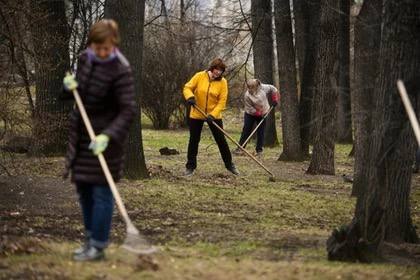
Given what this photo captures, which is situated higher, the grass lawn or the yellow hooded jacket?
the yellow hooded jacket

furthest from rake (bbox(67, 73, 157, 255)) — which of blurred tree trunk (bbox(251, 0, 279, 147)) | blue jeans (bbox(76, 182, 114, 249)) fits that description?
blurred tree trunk (bbox(251, 0, 279, 147))

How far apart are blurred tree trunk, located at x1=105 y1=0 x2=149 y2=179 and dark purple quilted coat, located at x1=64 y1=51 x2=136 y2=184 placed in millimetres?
4876

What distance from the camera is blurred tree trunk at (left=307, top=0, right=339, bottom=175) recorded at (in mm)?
13023

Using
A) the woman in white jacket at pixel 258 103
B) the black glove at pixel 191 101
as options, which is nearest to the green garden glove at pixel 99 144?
the black glove at pixel 191 101

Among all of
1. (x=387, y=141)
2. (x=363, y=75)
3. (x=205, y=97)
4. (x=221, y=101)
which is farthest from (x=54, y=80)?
(x=387, y=141)

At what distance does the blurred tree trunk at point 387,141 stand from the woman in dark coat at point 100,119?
2.06 metres

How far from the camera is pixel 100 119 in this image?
17.9 ft

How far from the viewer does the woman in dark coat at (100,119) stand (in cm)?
526

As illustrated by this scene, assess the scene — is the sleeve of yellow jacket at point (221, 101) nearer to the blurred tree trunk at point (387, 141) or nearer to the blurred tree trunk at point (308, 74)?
the blurred tree trunk at point (308, 74)

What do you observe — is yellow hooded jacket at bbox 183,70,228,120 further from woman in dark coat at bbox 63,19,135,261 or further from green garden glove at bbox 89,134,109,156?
green garden glove at bbox 89,134,109,156

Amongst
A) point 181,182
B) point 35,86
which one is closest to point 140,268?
point 181,182

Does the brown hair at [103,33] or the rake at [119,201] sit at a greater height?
the brown hair at [103,33]

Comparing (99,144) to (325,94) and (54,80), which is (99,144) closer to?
(54,80)

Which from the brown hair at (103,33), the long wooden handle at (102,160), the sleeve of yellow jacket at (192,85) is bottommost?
the long wooden handle at (102,160)
